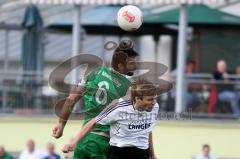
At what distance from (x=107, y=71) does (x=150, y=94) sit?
82 centimetres

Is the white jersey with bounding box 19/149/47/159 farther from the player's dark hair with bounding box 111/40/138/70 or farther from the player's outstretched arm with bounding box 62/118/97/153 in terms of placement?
the player's outstretched arm with bounding box 62/118/97/153

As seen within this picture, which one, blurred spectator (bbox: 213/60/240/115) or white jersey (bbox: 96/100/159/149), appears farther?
blurred spectator (bbox: 213/60/240/115)


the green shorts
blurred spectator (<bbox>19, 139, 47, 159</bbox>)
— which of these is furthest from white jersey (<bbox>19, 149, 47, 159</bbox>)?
the green shorts

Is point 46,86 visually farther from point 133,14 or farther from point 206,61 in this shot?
point 133,14

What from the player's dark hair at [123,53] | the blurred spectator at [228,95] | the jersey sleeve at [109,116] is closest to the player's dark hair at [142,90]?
the jersey sleeve at [109,116]

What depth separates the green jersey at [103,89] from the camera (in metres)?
10.2

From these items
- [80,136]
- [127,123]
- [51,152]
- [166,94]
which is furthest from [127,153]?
[166,94]

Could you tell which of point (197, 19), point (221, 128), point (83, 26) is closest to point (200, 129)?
point (221, 128)

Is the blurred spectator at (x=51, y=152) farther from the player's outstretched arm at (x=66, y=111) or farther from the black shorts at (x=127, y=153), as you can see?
the black shorts at (x=127, y=153)

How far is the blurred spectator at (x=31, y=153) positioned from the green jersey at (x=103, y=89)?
8.95m

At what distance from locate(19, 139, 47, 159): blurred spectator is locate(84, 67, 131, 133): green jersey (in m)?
8.95

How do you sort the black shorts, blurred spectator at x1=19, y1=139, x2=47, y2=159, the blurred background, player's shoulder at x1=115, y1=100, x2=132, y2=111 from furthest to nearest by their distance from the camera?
blurred spectator at x1=19, y1=139, x2=47, y2=159, the blurred background, the black shorts, player's shoulder at x1=115, y1=100, x2=132, y2=111

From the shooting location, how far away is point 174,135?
19.6 metres

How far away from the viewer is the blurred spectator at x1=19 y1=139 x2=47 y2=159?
19203 millimetres
